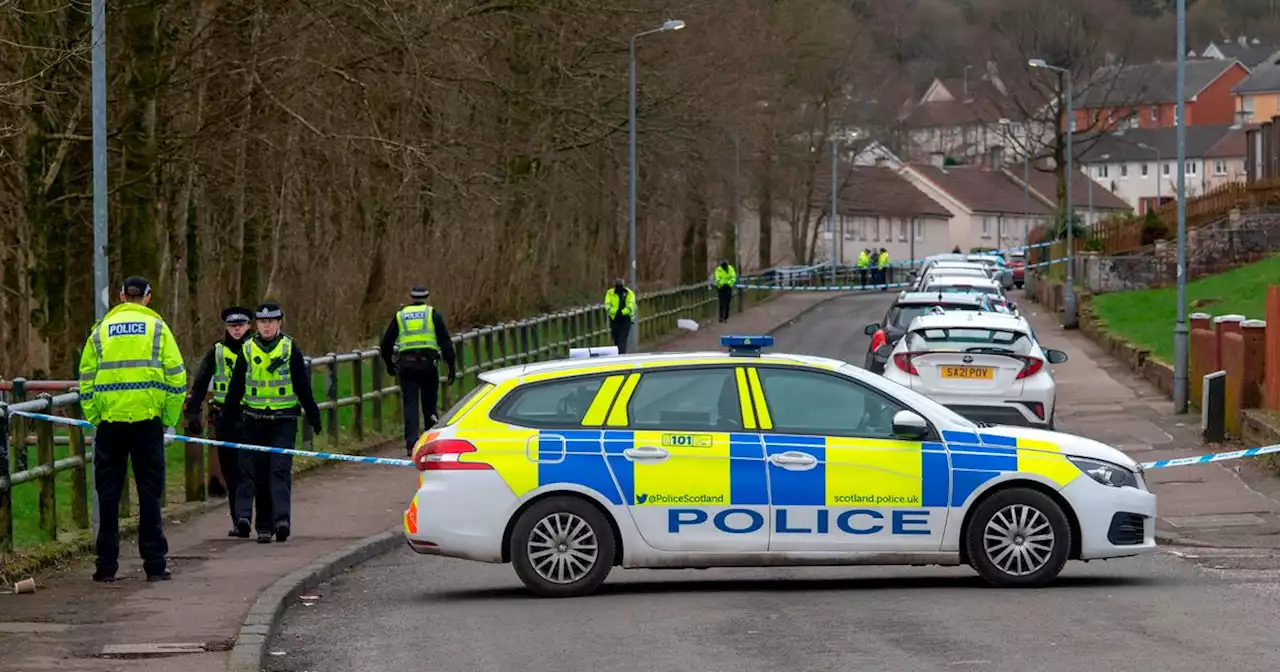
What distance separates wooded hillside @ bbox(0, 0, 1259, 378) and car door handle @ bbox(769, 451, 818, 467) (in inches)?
326

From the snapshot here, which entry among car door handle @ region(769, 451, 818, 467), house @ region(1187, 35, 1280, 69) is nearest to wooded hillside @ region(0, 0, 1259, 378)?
car door handle @ region(769, 451, 818, 467)

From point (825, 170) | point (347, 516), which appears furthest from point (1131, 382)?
point (825, 170)

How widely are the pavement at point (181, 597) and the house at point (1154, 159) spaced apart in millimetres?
120303

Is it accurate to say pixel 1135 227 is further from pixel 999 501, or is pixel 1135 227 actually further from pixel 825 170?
pixel 999 501

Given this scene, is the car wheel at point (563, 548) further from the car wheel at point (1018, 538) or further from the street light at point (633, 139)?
A: the street light at point (633, 139)

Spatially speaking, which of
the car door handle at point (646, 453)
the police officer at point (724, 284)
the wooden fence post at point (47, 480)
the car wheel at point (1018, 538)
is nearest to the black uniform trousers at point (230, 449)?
the wooden fence post at point (47, 480)

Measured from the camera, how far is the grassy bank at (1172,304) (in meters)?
34.8

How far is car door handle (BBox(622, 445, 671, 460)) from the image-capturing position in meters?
11.7

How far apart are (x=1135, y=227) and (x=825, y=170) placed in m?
28.5

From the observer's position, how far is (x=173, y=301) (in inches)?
1230

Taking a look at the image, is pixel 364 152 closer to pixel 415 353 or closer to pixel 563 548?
pixel 415 353

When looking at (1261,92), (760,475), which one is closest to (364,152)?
(760,475)

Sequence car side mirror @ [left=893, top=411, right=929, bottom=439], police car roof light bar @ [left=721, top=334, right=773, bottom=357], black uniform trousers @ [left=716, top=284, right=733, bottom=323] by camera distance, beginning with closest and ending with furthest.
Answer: car side mirror @ [left=893, top=411, right=929, bottom=439] < police car roof light bar @ [left=721, top=334, right=773, bottom=357] < black uniform trousers @ [left=716, top=284, right=733, bottom=323]

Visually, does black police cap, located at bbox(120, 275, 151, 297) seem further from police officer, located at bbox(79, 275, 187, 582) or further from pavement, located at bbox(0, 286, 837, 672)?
pavement, located at bbox(0, 286, 837, 672)
